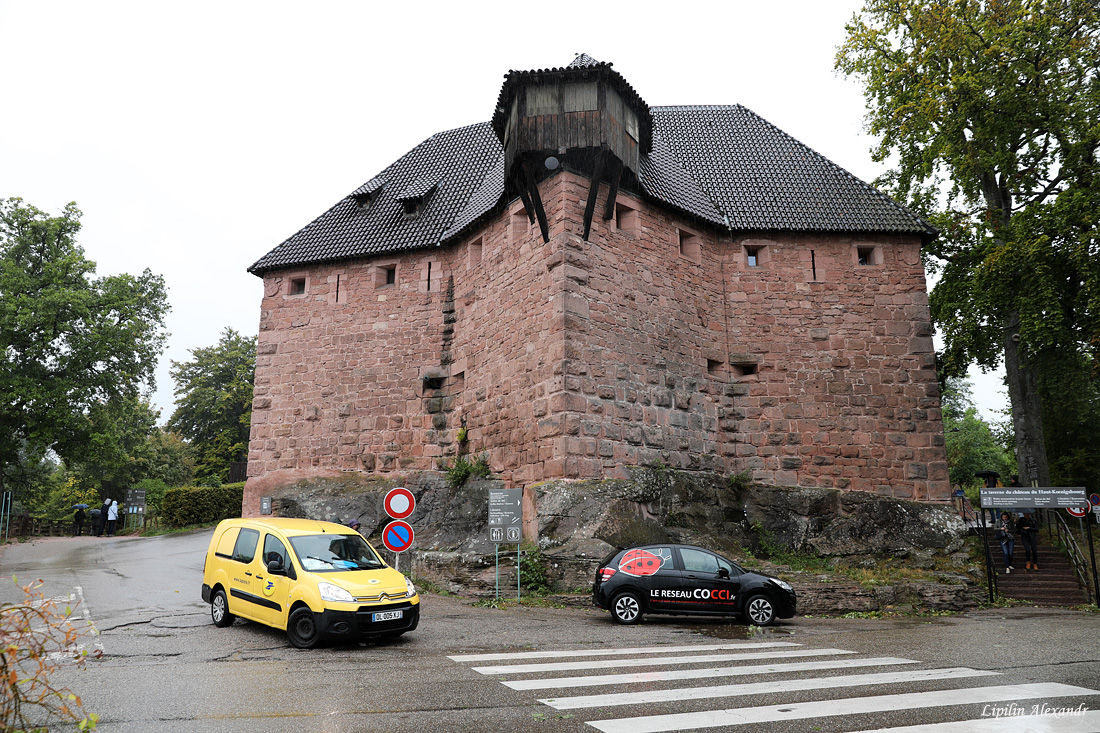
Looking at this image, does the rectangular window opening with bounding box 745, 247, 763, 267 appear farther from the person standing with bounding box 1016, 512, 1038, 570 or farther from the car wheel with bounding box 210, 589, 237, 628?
the car wheel with bounding box 210, 589, 237, 628

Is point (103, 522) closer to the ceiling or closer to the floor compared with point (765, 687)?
closer to the ceiling

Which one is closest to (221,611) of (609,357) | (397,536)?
(397,536)

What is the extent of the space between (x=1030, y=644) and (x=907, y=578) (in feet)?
19.1

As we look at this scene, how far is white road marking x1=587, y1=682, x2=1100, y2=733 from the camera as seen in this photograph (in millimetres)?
5121

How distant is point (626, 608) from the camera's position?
11195mm

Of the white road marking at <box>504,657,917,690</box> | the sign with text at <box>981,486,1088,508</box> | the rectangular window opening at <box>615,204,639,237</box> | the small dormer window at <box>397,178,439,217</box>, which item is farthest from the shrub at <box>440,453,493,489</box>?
the sign with text at <box>981,486,1088,508</box>

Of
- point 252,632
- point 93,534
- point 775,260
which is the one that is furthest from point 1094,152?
point 93,534

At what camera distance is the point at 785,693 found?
6.21 m

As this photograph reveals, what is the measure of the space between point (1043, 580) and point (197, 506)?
28.6 m

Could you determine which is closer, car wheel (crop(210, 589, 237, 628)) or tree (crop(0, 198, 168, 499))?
car wheel (crop(210, 589, 237, 628))

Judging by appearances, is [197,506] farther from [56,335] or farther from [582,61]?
[582,61]

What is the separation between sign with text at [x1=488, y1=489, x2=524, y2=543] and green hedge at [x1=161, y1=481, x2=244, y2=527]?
20.0 meters

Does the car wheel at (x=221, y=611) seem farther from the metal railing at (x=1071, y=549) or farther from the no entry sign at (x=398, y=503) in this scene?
the metal railing at (x=1071, y=549)

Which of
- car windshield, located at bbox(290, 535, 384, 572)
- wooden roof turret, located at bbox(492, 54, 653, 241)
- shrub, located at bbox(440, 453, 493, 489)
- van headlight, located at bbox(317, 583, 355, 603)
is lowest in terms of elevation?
van headlight, located at bbox(317, 583, 355, 603)
